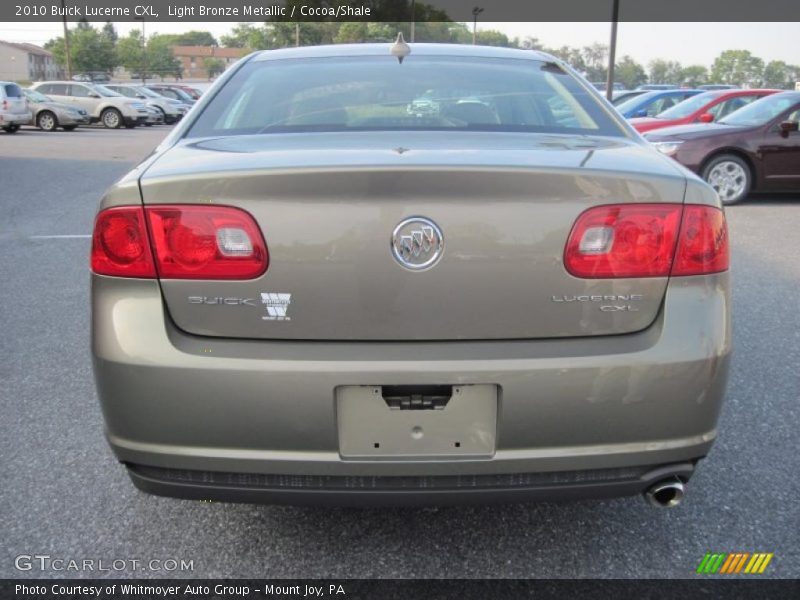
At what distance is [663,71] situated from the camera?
76062mm

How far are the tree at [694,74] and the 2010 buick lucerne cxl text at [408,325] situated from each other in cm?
6972

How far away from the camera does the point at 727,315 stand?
210 centimetres

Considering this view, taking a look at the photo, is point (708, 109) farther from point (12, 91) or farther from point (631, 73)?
point (631, 73)

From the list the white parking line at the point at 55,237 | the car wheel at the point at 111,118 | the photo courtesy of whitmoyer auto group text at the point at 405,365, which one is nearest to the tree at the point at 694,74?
the car wheel at the point at 111,118

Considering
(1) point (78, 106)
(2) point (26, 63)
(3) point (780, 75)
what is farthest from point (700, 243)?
(2) point (26, 63)

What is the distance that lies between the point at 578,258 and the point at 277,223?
769 mm

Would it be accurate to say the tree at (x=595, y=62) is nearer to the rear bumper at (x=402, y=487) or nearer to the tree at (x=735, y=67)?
the tree at (x=735, y=67)

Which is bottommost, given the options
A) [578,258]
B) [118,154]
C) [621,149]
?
[118,154]

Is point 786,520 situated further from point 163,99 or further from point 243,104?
point 163,99

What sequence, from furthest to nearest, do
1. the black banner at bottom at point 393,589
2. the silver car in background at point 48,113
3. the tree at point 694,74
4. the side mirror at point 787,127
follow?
the tree at point 694,74 → the silver car in background at point 48,113 → the side mirror at point 787,127 → the black banner at bottom at point 393,589

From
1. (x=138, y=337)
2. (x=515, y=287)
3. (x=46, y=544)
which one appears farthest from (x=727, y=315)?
(x=46, y=544)

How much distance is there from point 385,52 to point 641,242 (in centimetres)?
167

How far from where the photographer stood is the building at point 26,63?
299ft

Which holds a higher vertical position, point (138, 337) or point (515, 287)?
point (515, 287)
